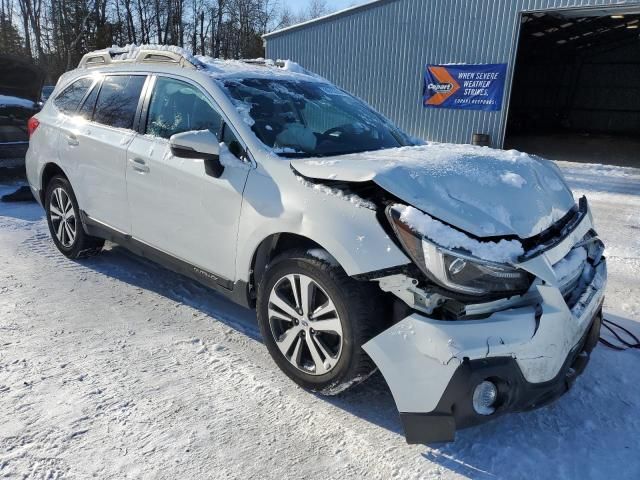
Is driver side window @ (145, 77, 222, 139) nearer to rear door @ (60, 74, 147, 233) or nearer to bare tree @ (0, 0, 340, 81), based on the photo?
rear door @ (60, 74, 147, 233)

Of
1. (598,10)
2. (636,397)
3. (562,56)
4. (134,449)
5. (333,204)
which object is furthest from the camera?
(562,56)

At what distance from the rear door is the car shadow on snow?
236cm

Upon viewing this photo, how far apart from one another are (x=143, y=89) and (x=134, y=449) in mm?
2659

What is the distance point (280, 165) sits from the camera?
2.88m

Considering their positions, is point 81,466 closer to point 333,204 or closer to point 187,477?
point 187,477

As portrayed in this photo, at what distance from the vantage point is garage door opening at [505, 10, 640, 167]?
2248 centimetres

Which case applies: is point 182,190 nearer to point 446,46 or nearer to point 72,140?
point 72,140

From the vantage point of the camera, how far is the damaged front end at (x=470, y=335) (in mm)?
2129

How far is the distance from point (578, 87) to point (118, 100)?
2826 centimetres

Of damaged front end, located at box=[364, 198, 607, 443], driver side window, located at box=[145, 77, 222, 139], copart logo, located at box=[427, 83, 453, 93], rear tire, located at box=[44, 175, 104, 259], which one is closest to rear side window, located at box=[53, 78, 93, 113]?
rear tire, located at box=[44, 175, 104, 259]

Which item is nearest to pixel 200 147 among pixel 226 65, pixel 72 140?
pixel 226 65

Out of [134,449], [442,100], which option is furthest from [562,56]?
[134,449]

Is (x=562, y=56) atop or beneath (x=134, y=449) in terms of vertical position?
atop

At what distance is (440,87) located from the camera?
14789 millimetres
